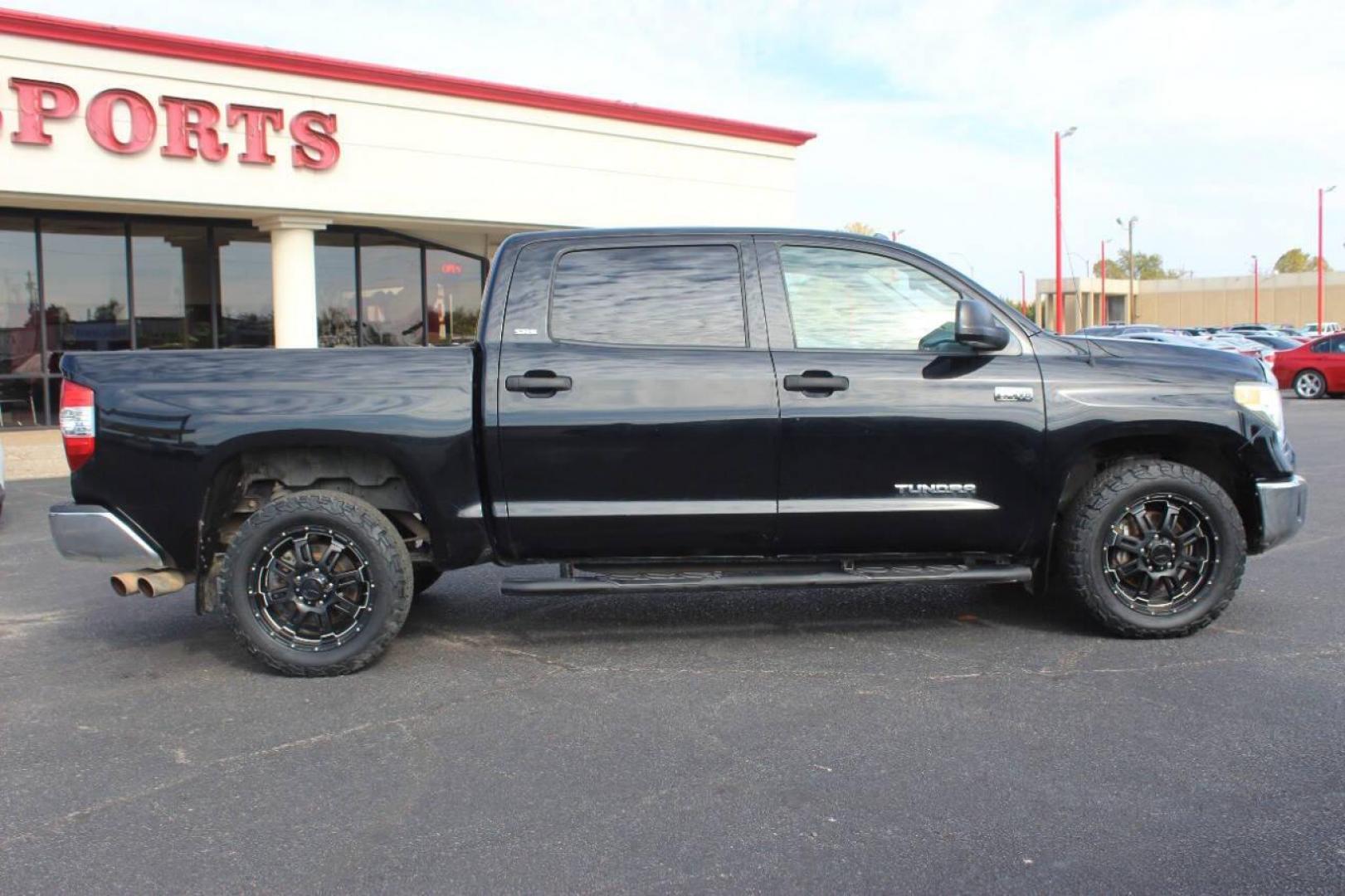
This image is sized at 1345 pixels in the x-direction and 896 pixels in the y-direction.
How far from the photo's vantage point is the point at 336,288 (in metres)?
19.9

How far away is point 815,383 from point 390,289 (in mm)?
16645

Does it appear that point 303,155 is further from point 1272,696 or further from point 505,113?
point 1272,696

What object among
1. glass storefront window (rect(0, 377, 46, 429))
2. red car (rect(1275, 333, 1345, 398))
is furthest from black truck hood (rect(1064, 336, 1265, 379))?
red car (rect(1275, 333, 1345, 398))

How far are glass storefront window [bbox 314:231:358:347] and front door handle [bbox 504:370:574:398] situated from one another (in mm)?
15469

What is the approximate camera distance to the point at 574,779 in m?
3.77

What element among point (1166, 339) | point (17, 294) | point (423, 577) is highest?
point (17, 294)

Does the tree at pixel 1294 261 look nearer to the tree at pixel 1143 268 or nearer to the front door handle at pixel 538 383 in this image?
the tree at pixel 1143 268

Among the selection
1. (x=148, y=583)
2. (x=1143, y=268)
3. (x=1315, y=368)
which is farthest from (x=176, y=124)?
(x=1143, y=268)

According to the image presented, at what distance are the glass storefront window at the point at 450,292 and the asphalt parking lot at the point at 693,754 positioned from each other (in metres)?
15.3

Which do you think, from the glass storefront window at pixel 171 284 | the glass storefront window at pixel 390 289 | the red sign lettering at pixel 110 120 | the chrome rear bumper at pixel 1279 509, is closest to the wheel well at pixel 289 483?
the chrome rear bumper at pixel 1279 509

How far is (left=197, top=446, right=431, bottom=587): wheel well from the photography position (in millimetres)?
5070

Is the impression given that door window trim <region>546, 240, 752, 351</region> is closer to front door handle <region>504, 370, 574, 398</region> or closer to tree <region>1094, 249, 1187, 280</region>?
front door handle <region>504, 370, 574, 398</region>

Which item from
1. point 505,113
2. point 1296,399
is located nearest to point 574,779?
point 505,113

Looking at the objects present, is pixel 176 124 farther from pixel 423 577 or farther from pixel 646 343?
pixel 646 343
